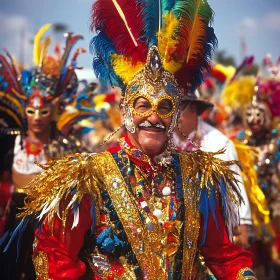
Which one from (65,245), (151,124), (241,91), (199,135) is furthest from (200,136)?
(241,91)

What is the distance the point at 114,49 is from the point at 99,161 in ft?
2.28

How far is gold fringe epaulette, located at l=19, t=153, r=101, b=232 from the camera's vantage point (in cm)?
327

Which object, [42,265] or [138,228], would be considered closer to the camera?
[42,265]

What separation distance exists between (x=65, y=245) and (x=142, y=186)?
569 mm

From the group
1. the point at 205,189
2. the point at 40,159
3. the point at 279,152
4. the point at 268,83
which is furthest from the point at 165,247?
the point at 268,83

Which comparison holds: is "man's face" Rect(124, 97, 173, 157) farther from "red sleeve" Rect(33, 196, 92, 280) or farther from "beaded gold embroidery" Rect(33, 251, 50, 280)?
"beaded gold embroidery" Rect(33, 251, 50, 280)

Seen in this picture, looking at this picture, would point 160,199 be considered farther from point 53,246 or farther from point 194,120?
point 194,120

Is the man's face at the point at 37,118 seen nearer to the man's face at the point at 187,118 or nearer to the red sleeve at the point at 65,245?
the man's face at the point at 187,118

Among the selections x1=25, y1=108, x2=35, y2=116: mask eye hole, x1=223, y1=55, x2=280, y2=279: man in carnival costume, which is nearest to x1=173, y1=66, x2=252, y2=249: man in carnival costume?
x1=223, y1=55, x2=280, y2=279: man in carnival costume

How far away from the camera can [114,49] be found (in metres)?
3.64

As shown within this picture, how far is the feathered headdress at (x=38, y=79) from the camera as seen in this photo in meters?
6.68

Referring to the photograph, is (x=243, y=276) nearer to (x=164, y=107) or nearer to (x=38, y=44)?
(x=164, y=107)

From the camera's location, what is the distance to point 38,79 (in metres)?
6.70

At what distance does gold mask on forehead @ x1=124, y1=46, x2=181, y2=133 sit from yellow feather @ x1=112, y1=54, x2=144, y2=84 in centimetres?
7
